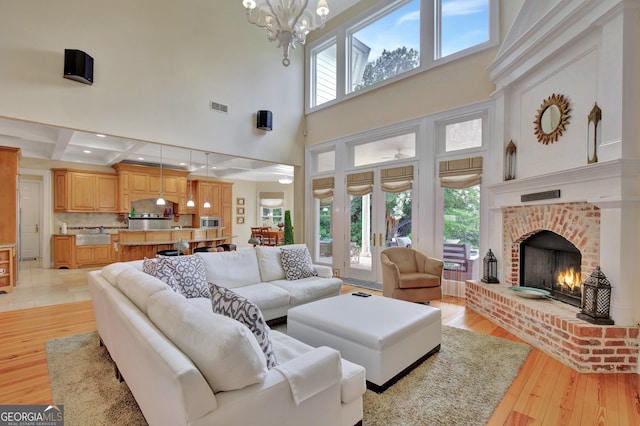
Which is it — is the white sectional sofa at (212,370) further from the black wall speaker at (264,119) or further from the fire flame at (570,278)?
the black wall speaker at (264,119)

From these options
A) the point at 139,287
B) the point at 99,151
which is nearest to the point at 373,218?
the point at 139,287

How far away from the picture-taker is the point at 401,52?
551 centimetres

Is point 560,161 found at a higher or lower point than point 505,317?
higher

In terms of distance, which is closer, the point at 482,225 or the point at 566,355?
the point at 566,355

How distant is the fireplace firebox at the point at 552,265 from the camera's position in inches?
128

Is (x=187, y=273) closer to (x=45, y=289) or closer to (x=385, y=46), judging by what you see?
(x=45, y=289)

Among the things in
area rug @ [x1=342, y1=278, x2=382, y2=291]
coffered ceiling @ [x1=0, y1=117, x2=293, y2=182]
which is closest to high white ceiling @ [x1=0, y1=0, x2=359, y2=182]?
coffered ceiling @ [x1=0, y1=117, x2=293, y2=182]

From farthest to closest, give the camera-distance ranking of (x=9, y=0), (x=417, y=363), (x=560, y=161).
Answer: (x=9, y=0)
(x=560, y=161)
(x=417, y=363)

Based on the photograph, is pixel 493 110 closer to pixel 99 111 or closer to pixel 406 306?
pixel 406 306

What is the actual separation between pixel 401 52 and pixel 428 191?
8.46 feet

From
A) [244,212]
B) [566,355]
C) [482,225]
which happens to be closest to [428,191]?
[482,225]

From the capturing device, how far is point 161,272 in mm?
2982

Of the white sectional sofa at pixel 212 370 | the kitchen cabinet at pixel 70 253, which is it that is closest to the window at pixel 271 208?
the kitchen cabinet at pixel 70 253

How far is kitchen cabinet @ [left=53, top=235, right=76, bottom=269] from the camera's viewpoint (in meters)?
→ 7.49
